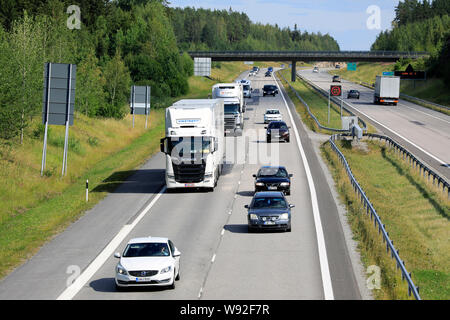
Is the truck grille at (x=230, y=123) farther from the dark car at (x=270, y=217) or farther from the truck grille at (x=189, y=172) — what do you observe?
the dark car at (x=270, y=217)

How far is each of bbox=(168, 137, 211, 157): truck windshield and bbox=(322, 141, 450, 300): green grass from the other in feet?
24.0

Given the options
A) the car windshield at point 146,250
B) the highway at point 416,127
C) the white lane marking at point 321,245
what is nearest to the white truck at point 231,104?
the highway at point 416,127

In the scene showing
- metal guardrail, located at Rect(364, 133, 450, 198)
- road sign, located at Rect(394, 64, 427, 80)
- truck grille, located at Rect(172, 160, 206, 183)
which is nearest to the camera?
truck grille, located at Rect(172, 160, 206, 183)

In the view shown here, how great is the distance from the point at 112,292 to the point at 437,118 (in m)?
68.8

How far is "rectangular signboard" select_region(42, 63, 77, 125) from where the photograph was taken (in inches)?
1660

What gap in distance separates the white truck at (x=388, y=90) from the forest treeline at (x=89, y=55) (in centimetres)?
2955

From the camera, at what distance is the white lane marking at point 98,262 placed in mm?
20828

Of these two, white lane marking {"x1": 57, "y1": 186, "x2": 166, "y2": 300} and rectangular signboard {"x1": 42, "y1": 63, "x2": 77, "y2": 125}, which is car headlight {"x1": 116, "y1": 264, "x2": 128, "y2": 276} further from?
rectangular signboard {"x1": 42, "y1": 63, "x2": 77, "y2": 125}

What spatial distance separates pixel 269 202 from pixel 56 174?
1868 centimetres

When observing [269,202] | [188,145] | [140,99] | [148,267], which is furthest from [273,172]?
[140,99]

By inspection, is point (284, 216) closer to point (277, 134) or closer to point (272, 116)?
point (277, 134)

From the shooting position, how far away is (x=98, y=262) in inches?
974

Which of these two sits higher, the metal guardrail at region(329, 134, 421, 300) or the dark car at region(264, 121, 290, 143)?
the dark car at region(264, 121, 290, 143)

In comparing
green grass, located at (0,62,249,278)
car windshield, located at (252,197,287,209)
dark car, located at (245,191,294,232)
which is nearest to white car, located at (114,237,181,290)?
green grass, located at (0,62,249,278)
